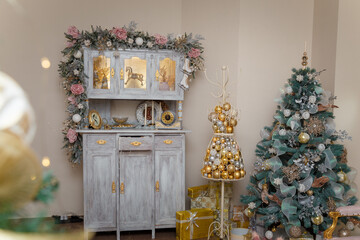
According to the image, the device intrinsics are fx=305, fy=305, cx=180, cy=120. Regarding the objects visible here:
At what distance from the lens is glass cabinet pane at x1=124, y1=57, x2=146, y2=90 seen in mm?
3547

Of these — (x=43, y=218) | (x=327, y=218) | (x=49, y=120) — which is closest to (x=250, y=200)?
(x=327, y=218)

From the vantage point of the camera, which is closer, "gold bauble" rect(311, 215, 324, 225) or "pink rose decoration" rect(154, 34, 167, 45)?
"gold bauble" rect(311, 215, 324, 225)

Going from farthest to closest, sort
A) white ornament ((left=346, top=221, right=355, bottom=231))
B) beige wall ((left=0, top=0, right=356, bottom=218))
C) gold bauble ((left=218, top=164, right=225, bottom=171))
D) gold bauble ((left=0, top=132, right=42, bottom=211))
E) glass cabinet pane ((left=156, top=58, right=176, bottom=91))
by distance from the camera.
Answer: beige wall ((left=0, top=0, right=356, bottom=218))
glass cabinet pane ((left=156, top=58, right=176, bottom=91))
gold bauble ((left=218, top=164, right=225, bottom=171))
white ornament ((left=346, top=221, right=355, bottom=231))
gold bauble ((left=0, top=132, right=42, bottom=211))

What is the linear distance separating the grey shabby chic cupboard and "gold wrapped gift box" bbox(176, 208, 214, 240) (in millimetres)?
138

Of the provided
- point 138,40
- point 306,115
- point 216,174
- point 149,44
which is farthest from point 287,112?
point 138,40

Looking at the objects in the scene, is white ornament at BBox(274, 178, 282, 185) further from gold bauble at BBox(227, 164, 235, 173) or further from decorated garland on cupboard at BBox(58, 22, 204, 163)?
decorated garland on cupboard at BBox(58, 22, 204, 163)

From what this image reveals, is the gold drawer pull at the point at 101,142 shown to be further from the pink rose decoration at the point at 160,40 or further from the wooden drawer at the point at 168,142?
the pink rose decoration at the point at 160,40

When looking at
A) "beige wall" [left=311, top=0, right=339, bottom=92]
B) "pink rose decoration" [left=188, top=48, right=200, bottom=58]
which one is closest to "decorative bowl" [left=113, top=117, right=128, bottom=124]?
"pink rose decoration" [left=188, top=48, right=200, bottom=58]

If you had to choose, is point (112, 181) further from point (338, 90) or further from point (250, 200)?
point (338, 90)

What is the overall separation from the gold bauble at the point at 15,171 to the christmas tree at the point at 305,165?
309 cm

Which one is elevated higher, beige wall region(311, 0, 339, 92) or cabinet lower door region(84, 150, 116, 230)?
beige wall region(311, 0, 339, 92)

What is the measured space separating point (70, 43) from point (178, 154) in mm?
1750

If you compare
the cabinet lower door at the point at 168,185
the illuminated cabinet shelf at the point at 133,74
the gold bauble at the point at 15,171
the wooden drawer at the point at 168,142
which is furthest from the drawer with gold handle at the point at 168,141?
the gold bauble at the point at 15,171

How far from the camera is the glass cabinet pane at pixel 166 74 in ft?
11.8
